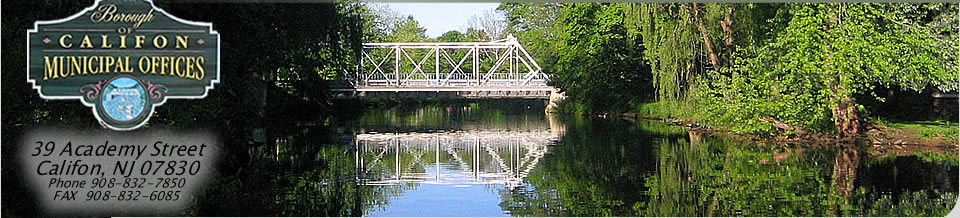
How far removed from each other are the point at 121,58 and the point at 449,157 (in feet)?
30.7

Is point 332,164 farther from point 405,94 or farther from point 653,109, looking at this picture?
point 405,94

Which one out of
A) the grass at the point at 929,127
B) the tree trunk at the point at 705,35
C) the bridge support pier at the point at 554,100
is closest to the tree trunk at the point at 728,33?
the tree trunk at the point at 705,35

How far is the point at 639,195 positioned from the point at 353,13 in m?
11.8

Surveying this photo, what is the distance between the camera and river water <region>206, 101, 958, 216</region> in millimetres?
10445

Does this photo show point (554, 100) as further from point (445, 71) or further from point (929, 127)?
point (929, 127)

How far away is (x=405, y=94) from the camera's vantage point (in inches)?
1481

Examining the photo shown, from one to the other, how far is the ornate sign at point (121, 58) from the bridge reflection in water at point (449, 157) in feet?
16.0

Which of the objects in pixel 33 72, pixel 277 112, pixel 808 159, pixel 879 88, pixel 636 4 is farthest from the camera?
pixel 277 112

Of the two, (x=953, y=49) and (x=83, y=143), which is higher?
(x=953, y=49)

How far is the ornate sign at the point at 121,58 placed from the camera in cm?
814

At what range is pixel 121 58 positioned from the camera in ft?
27.0

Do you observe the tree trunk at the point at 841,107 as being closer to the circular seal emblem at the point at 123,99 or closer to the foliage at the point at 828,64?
the foliage at the point at 828,64

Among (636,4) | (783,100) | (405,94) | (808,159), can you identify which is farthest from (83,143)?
(405,94)

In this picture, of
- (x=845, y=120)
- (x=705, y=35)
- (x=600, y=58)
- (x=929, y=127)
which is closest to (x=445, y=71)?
(x=600, y=58)
